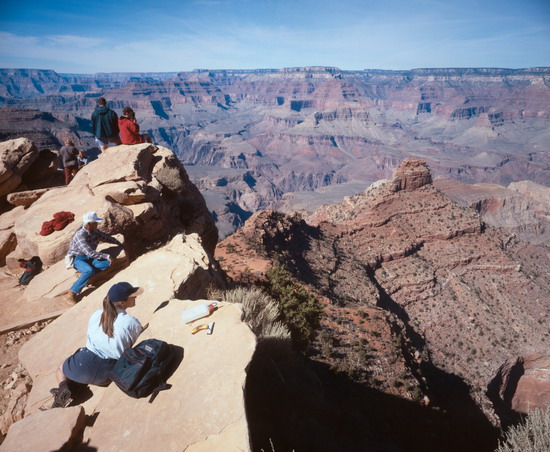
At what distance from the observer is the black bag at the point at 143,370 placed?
13.0 ft

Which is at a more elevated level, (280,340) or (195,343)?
(195,343)

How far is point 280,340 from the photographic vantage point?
7.52 metres

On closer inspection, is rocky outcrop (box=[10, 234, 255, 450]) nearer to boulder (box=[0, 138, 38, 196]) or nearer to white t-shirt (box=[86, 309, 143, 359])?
white t-shirt (box=[86, 309, 143, 359])

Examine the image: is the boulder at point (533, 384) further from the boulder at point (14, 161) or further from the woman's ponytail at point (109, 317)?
the boulder at point (14, 161)

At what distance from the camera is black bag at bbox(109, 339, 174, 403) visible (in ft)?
13.0

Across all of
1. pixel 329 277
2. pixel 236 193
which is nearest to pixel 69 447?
pixel 329 277

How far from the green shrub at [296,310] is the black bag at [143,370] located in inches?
225

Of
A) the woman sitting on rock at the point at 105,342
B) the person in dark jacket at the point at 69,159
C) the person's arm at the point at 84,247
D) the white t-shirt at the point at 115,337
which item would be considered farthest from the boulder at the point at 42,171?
the white t-shirt at the point at 115,337

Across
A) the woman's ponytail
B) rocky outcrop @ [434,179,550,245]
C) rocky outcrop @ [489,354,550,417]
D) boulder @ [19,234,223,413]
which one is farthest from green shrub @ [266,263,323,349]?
rocky outcrop @ [434,179,550,245]

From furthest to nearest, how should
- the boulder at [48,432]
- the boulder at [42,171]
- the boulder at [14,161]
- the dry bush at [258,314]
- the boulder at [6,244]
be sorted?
the boulder at [42,171] < the boulder at [14,161] < the boulder at [6,244] < the dry bush at [258,314] < the boulder at [48,432]

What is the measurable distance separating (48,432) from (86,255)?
4.23 m

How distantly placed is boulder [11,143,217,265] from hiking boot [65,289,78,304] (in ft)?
5.84

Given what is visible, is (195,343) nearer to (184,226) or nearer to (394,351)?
(184,226)

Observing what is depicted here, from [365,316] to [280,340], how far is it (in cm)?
1047
